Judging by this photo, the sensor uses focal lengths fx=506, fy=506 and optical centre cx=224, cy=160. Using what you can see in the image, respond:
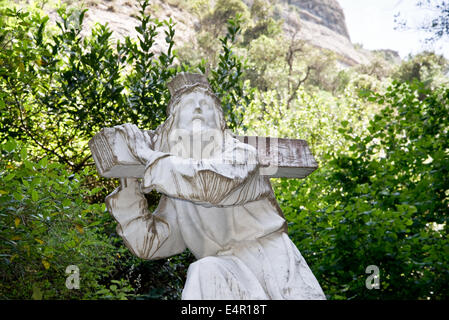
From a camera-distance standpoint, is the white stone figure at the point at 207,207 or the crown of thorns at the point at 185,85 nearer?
the white stone figure at the point at 207,207

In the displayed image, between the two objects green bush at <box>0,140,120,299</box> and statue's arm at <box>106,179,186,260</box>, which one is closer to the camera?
statue's arm at <box>106,179,186,260</box>

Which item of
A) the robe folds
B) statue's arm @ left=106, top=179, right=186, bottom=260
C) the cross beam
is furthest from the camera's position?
statue's arm @ left=106, top=179, right=186, bottom=260

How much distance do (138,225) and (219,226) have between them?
0.42m

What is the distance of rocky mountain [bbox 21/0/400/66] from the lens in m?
25.3

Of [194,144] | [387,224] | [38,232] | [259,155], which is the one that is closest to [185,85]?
[194,144]

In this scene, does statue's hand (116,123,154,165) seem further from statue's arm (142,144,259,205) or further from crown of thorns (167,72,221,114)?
crown of thorns (167,72,221,114)

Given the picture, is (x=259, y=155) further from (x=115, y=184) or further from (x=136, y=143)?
(x=115, y=184)

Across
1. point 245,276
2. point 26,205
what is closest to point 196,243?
point 245,276

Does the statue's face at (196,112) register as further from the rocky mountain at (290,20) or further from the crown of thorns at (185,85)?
the rocky mountain at (290,20)

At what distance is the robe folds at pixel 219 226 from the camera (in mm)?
2297

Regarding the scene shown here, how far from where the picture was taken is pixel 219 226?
2.62 metres

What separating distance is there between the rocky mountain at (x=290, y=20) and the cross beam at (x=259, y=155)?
13943 millimetres

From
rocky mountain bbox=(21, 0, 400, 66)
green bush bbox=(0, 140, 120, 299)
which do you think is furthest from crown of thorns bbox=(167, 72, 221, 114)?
rocky mountain bbox=(21, 0, 400, 66)

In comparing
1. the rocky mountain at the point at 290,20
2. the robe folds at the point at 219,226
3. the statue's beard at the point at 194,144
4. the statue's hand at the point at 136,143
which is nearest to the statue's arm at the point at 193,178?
the robe folds at the point at 219,226
